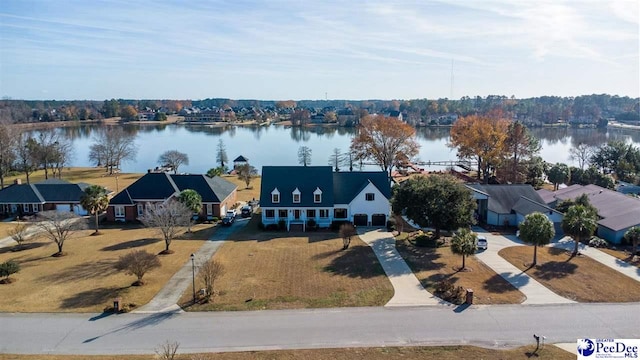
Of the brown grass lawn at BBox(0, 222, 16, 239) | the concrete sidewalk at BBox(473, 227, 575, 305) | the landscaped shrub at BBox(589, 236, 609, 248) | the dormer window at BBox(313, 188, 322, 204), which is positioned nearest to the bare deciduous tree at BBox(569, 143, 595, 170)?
the landscaped shrub at BBox(589, 236, 609, 248)

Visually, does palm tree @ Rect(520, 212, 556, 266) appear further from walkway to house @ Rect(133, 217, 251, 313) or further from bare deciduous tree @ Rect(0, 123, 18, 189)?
bare deciduous tree @ Rect(0, 123, 18, 189)

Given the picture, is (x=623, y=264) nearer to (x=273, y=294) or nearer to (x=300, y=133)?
(x=273, y=294)

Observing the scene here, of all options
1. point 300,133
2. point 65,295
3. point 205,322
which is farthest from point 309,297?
point 300,133

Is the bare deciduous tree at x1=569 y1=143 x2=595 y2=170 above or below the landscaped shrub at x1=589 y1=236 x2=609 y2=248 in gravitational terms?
above

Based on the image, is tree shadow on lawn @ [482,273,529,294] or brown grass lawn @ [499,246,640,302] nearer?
brown grass lawn @ [499,246,640,302]

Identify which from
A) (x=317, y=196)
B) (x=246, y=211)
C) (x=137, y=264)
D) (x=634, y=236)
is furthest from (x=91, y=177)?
(x=634, y=236)

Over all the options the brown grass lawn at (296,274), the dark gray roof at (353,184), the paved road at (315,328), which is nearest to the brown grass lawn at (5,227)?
the paved road at (315,328)
